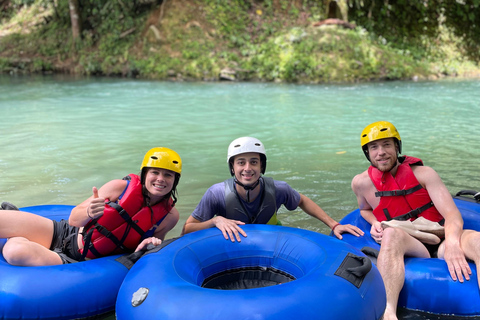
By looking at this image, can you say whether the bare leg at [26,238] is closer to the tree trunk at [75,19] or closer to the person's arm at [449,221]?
the person's arm at [449,221]

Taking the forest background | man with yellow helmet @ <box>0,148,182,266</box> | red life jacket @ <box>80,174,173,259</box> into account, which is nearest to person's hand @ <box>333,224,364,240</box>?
man with yellow helmet @ <box>0,148,182,266</box>

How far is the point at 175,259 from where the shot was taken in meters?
2.83

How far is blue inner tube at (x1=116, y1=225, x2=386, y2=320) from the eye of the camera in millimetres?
2277

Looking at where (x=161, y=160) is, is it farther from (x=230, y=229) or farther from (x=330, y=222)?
(x=330, y=222)

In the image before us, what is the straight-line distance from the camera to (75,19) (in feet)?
76.9

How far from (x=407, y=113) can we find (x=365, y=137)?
829 cm

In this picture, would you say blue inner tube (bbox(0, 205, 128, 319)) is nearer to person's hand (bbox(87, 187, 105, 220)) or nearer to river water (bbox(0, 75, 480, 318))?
person's hand (bbox(87, 187, 105, 220))

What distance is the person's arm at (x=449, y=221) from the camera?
297 centimetres

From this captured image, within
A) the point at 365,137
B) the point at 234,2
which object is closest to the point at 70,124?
the point at 365,137

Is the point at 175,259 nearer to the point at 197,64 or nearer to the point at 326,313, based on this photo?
the point at 326,313

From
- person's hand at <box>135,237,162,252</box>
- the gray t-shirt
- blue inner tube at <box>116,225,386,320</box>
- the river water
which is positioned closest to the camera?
blue inner tube at <box>116,225,386,320</box>

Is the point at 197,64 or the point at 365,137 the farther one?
the point at 197,64

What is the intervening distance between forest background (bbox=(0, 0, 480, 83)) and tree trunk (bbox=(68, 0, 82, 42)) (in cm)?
5

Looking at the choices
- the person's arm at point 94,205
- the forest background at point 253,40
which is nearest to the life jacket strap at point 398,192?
the person's arm at point 94,205
